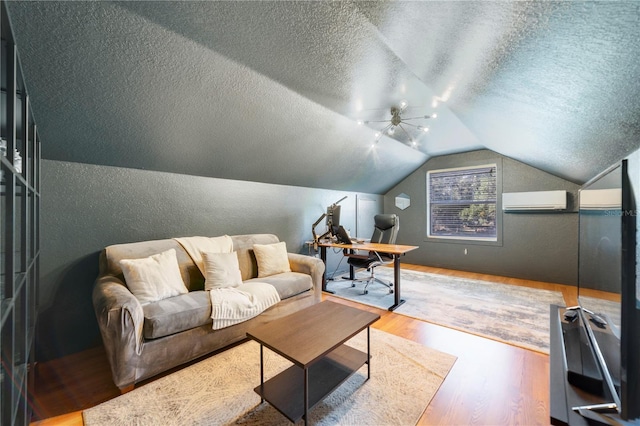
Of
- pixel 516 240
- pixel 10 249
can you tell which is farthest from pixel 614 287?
pixel 516 240

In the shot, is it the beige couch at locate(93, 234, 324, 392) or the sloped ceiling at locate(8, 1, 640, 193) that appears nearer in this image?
the sloped ceiling at locate(8, 1, 640, 193)

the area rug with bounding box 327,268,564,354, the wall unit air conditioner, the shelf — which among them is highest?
the wall unit air conditioner

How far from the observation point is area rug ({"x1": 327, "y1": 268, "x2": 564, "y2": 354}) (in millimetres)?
2547

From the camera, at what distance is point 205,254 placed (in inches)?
103

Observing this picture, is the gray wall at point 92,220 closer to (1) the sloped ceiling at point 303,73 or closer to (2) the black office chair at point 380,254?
(1) the sloped ceiling at point 303,73

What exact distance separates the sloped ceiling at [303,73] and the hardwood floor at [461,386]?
1.85 m

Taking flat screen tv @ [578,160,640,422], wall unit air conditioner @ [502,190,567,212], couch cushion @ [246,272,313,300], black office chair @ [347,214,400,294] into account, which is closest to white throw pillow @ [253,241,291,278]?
couch cushion @ [246,272,313,300]

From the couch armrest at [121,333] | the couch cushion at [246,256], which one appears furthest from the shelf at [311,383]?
the couch cushion at [246,256]

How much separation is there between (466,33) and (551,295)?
13.2ft

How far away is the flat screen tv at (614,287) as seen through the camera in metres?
0.74

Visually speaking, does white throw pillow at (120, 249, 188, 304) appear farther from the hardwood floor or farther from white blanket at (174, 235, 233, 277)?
the hardwood floor

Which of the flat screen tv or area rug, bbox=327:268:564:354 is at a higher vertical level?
the flat screen tv

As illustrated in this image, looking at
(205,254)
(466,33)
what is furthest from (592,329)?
(205,254)

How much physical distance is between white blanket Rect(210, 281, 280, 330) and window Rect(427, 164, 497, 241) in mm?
4429
